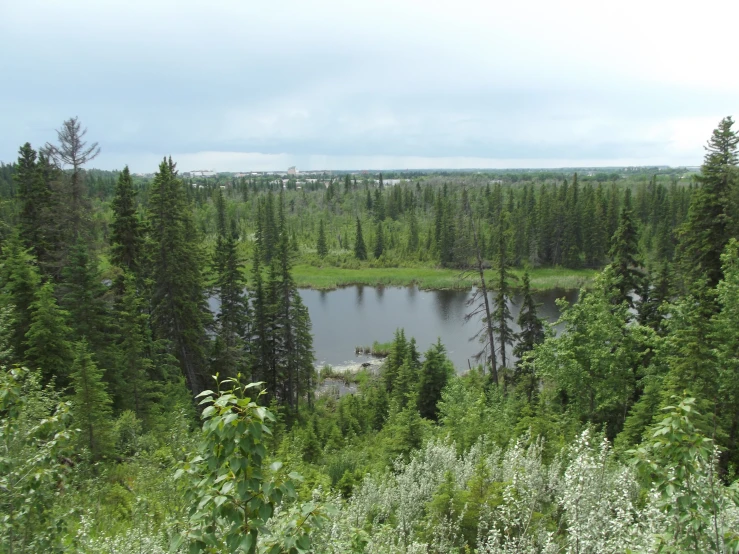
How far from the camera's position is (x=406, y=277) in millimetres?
69312

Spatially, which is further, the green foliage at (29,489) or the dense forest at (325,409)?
the green foliage at (29,489)

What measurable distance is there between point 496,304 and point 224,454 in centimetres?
2168

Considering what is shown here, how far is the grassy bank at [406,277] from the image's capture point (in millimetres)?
62500

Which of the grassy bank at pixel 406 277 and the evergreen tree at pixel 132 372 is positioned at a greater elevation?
the evergreen tree at pixel 132 372

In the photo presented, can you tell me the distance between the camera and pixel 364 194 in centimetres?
13275

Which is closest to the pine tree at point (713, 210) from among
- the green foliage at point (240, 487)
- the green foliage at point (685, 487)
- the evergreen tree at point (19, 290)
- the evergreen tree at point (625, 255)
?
the evergreen tree at point (625, 255)

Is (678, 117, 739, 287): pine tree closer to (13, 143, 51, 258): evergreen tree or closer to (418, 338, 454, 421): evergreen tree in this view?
(418, 338, 454, 421): evergreen tree

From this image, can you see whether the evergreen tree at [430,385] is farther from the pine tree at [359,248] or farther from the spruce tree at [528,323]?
the pine tree at [359,248]

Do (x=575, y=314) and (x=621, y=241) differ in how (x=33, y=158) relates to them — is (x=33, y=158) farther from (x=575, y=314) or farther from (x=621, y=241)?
(x=621, y=241)

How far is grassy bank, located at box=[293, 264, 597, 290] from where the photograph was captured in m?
62.5

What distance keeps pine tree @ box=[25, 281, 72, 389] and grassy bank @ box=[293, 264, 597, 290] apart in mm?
46247

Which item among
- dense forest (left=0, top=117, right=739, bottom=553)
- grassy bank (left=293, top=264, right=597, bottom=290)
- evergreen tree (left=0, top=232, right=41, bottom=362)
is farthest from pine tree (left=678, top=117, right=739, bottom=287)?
grassy bank (left=293, top=264, right=597, bottom=290)

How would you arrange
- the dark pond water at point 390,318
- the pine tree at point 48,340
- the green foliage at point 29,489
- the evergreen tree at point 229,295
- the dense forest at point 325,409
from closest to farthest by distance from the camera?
the dense forest at point 325,409 → the green foliage at point 29,489 → the pine tree at point 48,340 → the evergreen tree at point 229,295 → the dark pond water at point 390,318

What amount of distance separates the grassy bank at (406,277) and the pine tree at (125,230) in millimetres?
41668
